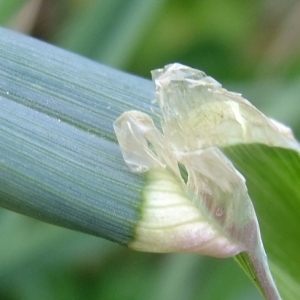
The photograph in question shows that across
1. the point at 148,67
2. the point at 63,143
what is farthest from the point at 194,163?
the point at 148,67

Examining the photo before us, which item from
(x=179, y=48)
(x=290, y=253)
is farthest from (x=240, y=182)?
(x=179, y=48)

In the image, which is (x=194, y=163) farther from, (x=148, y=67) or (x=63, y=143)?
(x=148, y=67)

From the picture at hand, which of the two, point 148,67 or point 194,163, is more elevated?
point 194,163

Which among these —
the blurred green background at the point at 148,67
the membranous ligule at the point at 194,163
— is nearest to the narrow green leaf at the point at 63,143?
the membranous ligule at the point at 194,163

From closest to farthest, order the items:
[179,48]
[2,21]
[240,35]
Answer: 1. [2,21]
2. [179,48]
3. [240,35]

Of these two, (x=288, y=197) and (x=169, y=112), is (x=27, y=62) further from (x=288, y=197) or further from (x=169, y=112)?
(x=288, y=197)

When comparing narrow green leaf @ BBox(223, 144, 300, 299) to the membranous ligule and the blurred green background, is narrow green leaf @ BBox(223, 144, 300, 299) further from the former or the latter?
the blurred green background

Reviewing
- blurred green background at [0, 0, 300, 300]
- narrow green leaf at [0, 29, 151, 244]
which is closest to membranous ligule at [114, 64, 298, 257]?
narrow green leaf at [0, 29, 151, 244]

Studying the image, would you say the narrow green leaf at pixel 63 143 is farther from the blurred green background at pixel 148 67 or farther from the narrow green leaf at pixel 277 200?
the blurred green background at pixel 148 67
